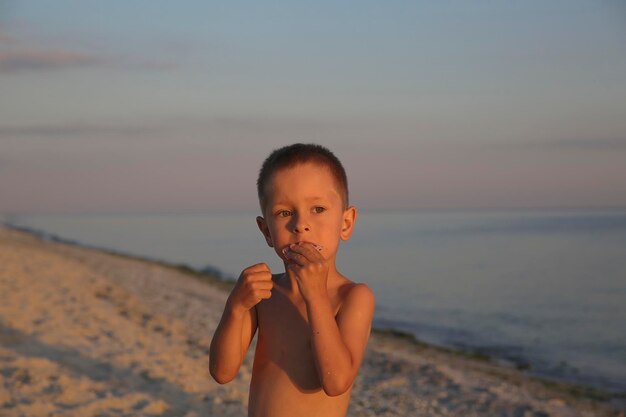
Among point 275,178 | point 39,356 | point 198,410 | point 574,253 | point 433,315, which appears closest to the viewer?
point 275,178

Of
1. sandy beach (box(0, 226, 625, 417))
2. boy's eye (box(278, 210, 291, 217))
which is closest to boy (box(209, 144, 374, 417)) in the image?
boy's eye (box(278, 210, 291, 217))

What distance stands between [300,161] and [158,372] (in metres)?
5.61

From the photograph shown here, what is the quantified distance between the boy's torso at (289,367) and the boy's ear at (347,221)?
19 centimetres

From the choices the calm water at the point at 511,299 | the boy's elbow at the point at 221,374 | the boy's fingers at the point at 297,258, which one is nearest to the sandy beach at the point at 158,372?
the calm water at the point at 511,299

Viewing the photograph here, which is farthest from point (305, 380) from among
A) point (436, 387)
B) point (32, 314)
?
point (32, 314)

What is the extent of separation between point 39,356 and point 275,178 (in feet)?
20.4

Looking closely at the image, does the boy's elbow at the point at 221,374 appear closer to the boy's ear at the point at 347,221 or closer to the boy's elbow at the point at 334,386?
the boy's elbow at the point at 334,386

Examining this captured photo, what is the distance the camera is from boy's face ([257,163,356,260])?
254 cm

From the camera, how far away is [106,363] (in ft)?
25.5

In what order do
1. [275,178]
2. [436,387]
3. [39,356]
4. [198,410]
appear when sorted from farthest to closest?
[436,387], [39,356], [198,410], [275,178]

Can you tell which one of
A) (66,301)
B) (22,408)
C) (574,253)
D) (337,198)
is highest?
(574,253)

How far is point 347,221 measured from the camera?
9.00 feet

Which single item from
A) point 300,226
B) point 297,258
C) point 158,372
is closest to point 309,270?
point 297,258

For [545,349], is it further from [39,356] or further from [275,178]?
[275,178]
